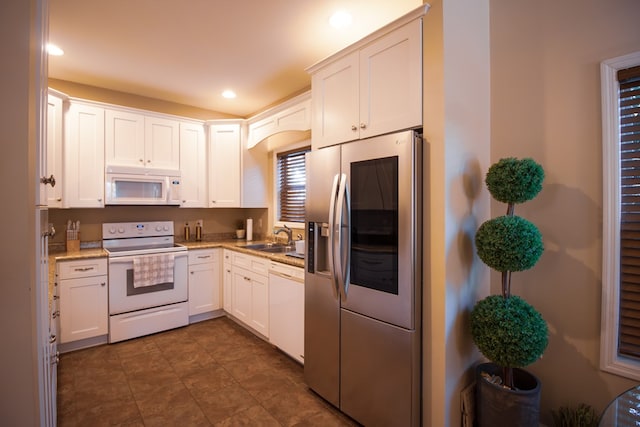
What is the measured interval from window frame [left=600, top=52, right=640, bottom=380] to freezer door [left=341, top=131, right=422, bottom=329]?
98 centimetres

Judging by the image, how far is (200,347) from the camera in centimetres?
304

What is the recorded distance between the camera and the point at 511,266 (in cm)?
152

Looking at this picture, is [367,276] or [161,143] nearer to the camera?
[367,276]

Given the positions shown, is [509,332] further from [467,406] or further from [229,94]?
[229,94]

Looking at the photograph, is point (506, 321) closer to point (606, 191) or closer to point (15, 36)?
point (606, 191)

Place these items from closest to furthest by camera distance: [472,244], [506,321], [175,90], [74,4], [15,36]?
[15,36] → [506,321] → [472,244] → [74,4] → [175,90]

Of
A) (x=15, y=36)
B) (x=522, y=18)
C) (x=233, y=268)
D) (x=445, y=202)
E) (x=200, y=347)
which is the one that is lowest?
(x=200, y=347)

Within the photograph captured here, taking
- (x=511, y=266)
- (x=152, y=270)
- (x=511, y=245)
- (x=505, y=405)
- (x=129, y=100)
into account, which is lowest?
(x=505, y=405)

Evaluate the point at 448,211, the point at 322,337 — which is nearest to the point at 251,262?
the point at 322,337

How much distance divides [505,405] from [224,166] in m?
3.73

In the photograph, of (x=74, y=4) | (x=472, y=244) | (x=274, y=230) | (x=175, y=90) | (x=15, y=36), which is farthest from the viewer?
(x=274, y=230)

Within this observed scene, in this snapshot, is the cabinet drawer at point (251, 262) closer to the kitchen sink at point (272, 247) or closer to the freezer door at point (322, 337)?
the kitchen sink at point (272, 247)

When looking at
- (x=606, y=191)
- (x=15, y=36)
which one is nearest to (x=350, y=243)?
(x=606, y=191)

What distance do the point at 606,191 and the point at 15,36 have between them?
2.55 m
